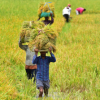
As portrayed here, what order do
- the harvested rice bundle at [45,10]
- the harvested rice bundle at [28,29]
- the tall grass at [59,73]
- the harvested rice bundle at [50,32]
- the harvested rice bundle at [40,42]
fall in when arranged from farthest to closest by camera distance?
the harvested rice bundle at [45,10], the harvested rice bundle at [28,29], the tall grass at [59,73], the harvested rice bundle at [50,32], the harvested rice bundle at [40,42]

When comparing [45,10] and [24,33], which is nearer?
[24,33]

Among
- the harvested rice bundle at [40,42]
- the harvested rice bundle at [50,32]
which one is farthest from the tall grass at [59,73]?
the harvested rice bundle at [50,32]

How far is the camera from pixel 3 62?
4332 mm

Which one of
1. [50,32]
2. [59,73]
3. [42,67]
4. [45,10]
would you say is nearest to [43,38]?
[50,32]

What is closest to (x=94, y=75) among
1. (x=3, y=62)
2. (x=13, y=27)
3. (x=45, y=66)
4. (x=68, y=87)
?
(x=68, y=87)

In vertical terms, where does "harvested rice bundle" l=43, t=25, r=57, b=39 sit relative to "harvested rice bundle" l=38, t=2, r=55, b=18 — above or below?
below

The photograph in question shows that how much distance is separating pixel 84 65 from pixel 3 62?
193 centimetres

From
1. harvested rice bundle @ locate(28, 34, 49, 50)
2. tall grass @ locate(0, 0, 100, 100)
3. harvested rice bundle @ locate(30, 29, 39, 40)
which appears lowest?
tall grass @ locate(0, 0, 100, 100)

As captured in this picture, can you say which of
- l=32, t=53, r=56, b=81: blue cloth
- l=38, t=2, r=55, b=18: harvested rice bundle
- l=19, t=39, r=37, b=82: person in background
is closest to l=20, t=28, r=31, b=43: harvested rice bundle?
l=19, t=39, r=37, b=82: person in background

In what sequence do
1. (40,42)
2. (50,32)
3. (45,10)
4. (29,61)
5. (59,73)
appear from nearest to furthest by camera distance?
(40,42) → (50,32) → (29,61) → (59,73) → (45,10)

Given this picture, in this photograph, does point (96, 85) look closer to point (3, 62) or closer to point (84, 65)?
point (84, 65)

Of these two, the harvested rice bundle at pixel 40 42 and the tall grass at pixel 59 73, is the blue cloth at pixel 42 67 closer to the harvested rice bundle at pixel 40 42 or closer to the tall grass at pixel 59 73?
the harvested rice bundle at pixel 40 42

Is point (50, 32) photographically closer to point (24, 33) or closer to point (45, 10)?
point (24, 33)

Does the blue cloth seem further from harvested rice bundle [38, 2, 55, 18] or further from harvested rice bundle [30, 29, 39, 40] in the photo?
harvested rice bundle [38, 2, 55, 18]
